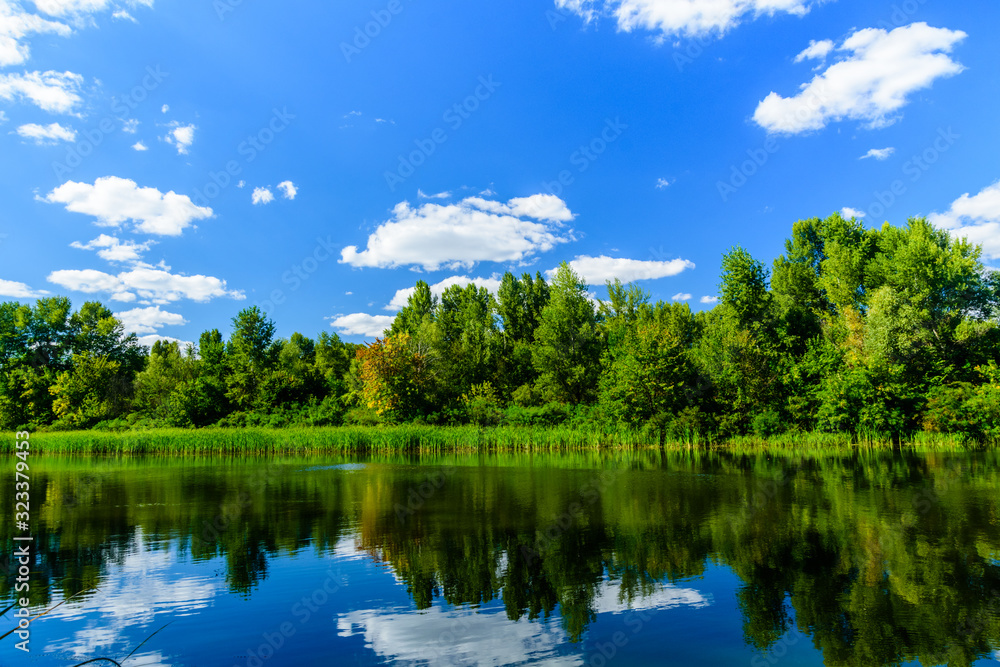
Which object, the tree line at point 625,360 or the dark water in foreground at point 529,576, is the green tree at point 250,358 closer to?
the tree line at point 625,360


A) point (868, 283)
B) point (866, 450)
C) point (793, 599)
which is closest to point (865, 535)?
point (793, 599)

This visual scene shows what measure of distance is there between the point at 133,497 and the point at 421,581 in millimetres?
14198

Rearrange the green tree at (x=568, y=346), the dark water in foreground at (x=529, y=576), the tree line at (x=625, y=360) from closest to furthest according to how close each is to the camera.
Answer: the dark water in foreground at (x=529, y=576), the tree line at (x=625, y=360), the green tree at (x=568, y=346)

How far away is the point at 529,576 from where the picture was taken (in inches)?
332

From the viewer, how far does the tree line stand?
33.0 meters

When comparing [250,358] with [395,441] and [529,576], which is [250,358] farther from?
[529,576]

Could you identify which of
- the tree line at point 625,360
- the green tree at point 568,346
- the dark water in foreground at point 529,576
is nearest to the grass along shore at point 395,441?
the tree line at point 625,360

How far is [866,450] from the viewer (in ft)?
95.1

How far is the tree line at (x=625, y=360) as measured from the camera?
1299 inches

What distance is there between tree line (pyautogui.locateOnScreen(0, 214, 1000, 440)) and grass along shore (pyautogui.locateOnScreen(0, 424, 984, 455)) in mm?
1257

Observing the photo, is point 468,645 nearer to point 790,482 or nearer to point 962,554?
point 962,554

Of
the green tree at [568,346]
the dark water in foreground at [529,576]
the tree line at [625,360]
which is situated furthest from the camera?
the green tree at [568,346]

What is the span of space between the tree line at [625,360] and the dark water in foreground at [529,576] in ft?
57.5

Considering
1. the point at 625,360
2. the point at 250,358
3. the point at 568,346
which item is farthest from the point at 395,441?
the point at 250,358
